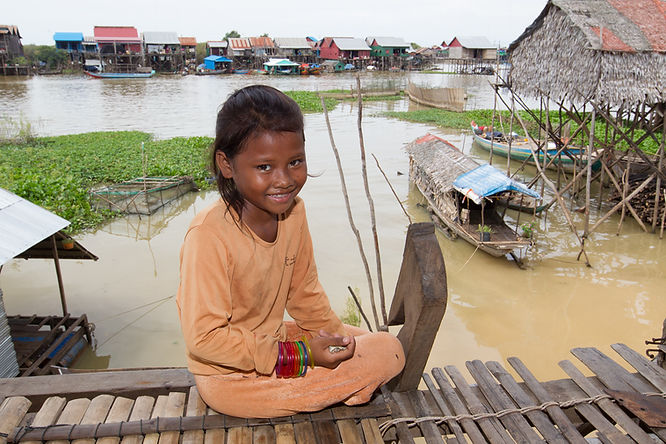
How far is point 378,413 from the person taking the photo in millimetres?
1725

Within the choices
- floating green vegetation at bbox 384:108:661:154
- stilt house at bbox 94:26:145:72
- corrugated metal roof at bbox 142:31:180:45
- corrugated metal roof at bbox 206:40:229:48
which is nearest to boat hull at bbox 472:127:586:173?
floating green vegetation at bbox 384:108:661:154

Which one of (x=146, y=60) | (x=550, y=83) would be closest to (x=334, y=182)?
(x=550, y=83)

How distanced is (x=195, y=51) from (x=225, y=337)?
58.4 m

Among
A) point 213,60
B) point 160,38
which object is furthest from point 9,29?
point 213,60

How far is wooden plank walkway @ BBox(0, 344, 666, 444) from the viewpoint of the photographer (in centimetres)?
165

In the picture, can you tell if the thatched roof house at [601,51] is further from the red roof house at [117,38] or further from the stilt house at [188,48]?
the stilt house at [188,48]

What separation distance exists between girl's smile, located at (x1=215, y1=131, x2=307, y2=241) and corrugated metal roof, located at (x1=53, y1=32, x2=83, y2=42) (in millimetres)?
55605

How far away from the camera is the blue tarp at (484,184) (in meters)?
6.94

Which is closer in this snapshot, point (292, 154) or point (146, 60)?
point (292, 154)

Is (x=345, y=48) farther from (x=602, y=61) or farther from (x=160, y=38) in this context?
(x=602, y=61)

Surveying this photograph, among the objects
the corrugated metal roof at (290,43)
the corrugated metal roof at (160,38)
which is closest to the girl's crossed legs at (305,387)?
the corrugated metal roof at (160,38)

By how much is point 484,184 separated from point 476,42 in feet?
156

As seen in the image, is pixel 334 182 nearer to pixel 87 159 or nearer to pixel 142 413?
pixel 87 159

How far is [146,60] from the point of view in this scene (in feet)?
158
